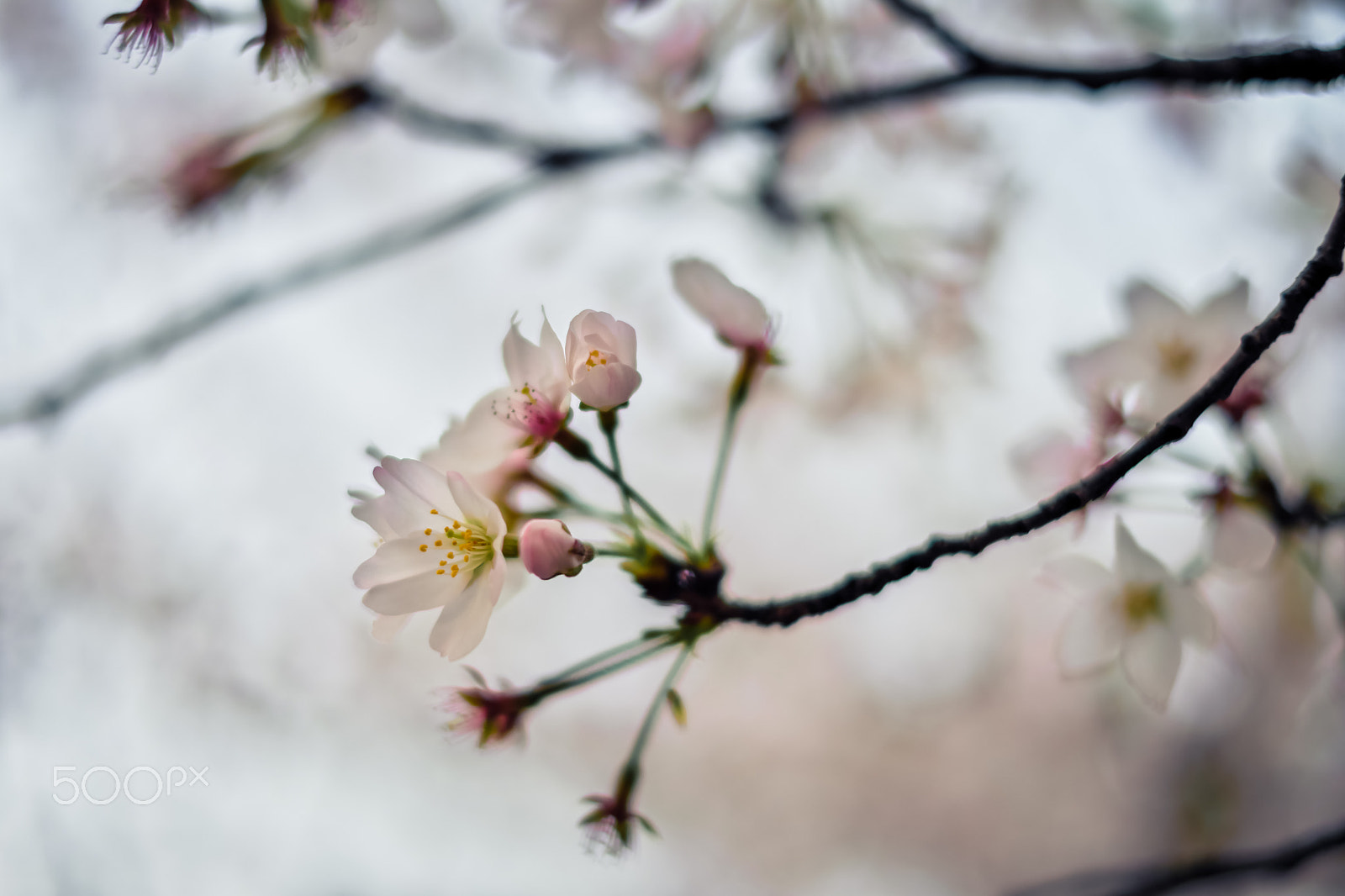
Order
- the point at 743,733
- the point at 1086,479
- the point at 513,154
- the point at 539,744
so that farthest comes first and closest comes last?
the point at 743,733 < the point at 539,744 < the point at 513,154 < the point at 1086,479

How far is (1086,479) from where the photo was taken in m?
0.37

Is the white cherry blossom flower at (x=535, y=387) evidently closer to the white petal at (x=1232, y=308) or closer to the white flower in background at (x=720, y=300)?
the white flower in background at (x=720, y=300)

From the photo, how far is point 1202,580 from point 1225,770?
203cm

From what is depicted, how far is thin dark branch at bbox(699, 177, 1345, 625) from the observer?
35 centimetres

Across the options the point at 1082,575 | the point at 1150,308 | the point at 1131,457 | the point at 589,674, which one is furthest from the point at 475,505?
the point at 1150,308

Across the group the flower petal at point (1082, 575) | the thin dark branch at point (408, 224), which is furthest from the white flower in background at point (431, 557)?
the thin dark branch at point (408, 224)

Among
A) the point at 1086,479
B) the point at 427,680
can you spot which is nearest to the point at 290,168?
the point at 1086,479

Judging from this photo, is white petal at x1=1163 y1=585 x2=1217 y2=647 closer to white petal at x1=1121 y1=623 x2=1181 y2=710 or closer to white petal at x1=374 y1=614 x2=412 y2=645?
white petal at x1=1121 y1=623 x2=1181 y2=710

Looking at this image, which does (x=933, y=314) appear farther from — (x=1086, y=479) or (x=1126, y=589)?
(x=1086, y=479)

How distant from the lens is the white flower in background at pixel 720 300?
485mm

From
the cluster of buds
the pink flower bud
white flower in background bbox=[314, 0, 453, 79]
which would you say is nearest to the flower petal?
the cluster of buds

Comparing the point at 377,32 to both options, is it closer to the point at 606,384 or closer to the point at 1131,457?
the point at 606,384

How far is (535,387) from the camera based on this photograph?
43 cm

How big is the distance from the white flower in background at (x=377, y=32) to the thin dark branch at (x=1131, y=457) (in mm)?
516
